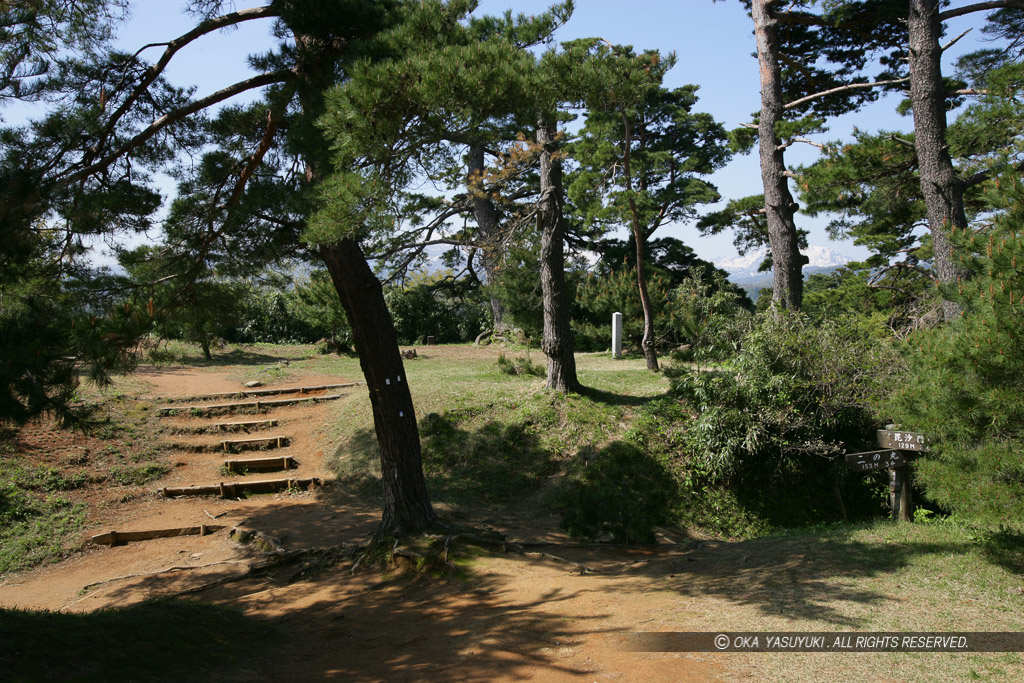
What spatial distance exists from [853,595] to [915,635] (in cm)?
78

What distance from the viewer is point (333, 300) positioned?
54.3 feet

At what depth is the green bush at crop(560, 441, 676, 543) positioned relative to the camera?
7.38m

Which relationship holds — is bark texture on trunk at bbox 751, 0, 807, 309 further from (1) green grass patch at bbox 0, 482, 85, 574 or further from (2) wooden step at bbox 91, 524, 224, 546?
(1) green grass patch at bbox 0, 482, 85, 574

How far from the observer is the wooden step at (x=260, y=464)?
Answer: 33.3ft

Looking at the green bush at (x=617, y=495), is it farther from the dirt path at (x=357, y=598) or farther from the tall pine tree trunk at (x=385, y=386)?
the tall pine tree trunk at (x=385, y=386)

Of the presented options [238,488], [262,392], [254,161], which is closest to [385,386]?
[254,161]

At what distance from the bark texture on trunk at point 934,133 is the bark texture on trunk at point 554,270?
5351 millimetres

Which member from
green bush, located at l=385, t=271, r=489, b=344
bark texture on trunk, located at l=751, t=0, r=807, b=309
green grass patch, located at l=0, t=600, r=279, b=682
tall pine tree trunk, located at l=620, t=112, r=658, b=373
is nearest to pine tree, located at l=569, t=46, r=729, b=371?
tall pine tree trunk, located at l=620, t=112, r=658, b=373

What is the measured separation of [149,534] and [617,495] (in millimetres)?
5996

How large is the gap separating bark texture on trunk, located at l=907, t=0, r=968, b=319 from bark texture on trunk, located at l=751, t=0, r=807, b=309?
2.12 m

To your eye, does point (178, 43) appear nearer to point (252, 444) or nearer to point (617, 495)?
point (252, 444)

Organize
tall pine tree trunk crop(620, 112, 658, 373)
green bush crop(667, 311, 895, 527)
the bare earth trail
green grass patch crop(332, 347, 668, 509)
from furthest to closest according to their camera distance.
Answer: tall pine tree trunk crop(620, 112, 658, 373) < green grass patch crop(332, 347, 668, 509) < green bush crop(667, 311, 895, 527) < the bare earth trail

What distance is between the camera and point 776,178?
1104 cm

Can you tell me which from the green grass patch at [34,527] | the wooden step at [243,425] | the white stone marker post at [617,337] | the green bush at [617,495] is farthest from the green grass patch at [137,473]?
the white stone marker post at [617,337]
